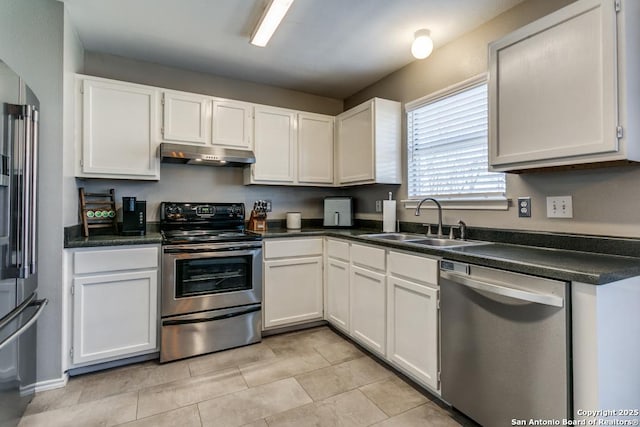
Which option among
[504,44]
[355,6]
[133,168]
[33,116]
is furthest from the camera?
[133,168]

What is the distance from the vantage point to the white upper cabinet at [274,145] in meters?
3.10

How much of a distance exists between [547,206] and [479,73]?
105 cm

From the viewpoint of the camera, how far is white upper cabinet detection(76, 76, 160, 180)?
7.94 ft

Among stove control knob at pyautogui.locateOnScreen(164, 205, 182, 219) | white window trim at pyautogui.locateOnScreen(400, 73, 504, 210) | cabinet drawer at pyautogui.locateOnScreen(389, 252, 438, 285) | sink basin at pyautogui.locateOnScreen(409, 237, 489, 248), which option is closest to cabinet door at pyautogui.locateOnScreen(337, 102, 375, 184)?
white window trim at pyautogui.locateOnScreen(400, 73, 504, 210)

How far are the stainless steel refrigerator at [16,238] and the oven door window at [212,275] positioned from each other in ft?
2.77

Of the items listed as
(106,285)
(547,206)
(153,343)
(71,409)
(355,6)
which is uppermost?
(355,6)

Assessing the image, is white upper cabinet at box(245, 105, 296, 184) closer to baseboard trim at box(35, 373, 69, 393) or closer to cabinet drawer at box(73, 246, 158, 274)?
cabinet drawer at box(73, 246, 158, 274)

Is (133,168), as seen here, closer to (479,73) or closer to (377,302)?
(377,302)

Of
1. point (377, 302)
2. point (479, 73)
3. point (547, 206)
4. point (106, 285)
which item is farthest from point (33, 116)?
point (547, 206)

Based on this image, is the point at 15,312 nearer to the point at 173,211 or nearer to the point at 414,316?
the point at 173,211

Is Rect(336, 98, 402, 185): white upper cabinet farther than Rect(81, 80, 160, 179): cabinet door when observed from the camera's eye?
Yes

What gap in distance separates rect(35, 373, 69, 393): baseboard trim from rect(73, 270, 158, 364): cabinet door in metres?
0.12

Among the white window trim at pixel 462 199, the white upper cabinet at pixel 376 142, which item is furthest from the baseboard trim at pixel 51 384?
the white window trim at pixel 462 199

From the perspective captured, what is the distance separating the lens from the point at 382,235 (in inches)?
106
